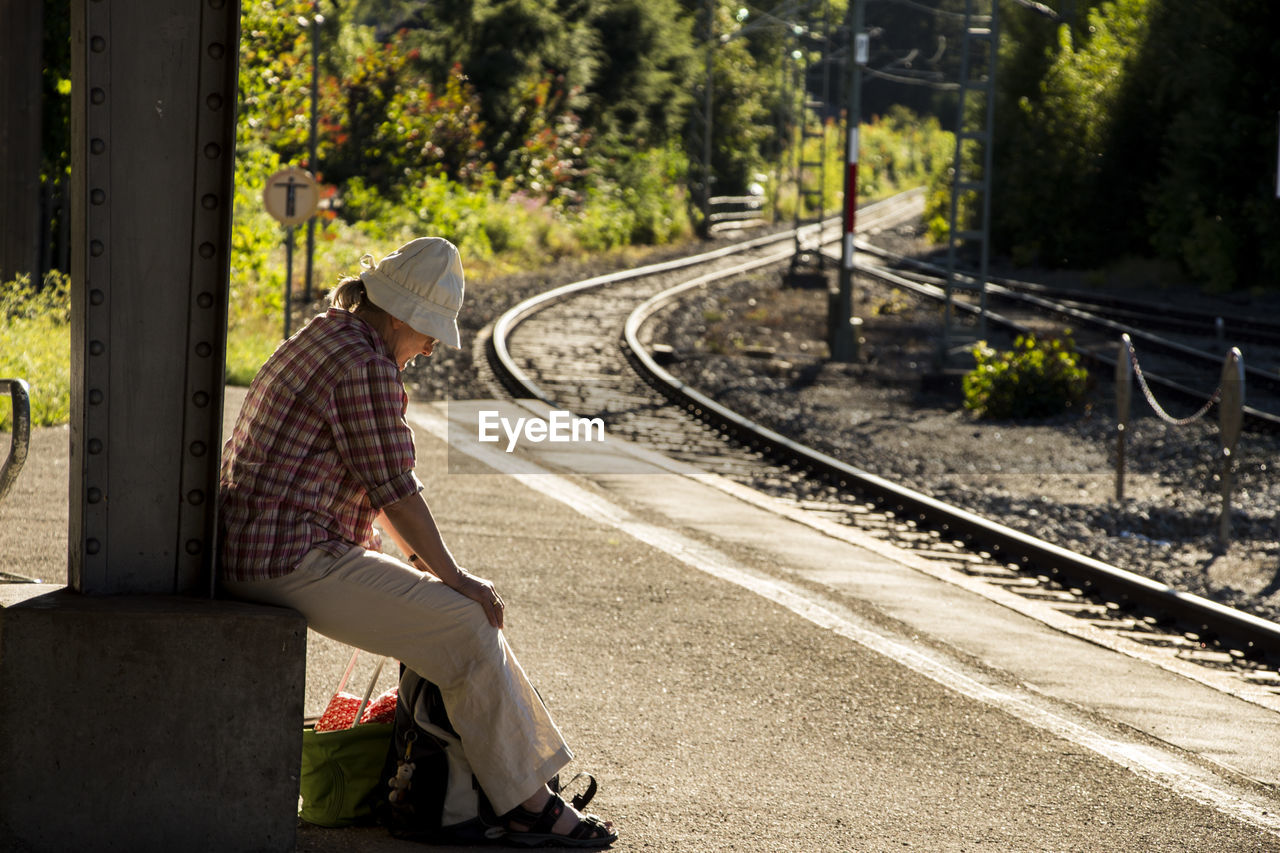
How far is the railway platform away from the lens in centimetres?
454

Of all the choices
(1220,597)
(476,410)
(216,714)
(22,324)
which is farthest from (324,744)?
(476,410)

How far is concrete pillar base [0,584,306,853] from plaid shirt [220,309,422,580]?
7.0 inches

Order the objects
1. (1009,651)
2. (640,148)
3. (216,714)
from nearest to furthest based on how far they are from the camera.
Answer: (216,714) → (1009,651) → (640,148)

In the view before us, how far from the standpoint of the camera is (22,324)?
12.3 metres

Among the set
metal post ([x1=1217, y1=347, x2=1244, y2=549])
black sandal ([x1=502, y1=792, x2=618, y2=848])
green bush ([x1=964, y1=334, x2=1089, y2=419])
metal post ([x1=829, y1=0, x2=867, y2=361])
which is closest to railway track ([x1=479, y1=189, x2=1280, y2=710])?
metal post ([x1=1217, y1=347, x2=1244, y2=549])

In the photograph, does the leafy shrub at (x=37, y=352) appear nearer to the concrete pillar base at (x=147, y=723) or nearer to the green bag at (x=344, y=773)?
the green bag at (x=344, y=773)

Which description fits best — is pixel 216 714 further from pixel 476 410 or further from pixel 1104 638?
pixel 476 410

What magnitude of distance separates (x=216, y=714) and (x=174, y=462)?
632 mm

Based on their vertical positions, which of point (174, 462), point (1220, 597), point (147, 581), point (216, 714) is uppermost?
point (174, 462)

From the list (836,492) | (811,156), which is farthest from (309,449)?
(811,156)

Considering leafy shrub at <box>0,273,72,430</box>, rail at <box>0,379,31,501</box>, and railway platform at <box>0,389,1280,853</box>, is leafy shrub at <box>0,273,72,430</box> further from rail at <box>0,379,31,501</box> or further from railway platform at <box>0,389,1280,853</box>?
rail at <box>0,379,31,501</box>

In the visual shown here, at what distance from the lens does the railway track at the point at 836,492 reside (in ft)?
24.5

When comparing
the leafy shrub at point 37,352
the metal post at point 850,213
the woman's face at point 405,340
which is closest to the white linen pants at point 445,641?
the woman's face at point 405,340

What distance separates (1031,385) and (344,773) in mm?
12772
